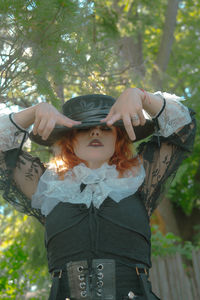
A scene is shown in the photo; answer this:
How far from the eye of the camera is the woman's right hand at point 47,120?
194 cm

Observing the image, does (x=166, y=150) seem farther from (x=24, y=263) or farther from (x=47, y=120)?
(x=24, y=263)

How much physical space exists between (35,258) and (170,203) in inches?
193

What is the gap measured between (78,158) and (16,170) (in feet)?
1.19

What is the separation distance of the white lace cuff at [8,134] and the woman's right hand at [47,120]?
0.70ft

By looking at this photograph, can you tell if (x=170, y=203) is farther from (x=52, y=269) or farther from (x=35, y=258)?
(x=52, y=269)

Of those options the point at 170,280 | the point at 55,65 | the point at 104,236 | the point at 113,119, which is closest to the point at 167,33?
the point at 170,280

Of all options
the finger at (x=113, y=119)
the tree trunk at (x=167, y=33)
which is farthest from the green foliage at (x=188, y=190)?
the finger at (x=113, y=119)

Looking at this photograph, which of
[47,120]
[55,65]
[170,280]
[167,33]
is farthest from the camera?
[167,33]

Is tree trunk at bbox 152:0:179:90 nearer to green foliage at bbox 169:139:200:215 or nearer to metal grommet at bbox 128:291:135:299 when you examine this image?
green foliage at bbox 169:139:200:215

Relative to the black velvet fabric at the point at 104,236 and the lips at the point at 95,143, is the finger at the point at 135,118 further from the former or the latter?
the black velvet fabric at the point at 104,236

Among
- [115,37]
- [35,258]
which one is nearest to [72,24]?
[115,37]

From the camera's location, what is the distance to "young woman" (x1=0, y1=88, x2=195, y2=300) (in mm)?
1907

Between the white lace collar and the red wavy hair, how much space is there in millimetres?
41

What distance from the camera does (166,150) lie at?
2.31 m
